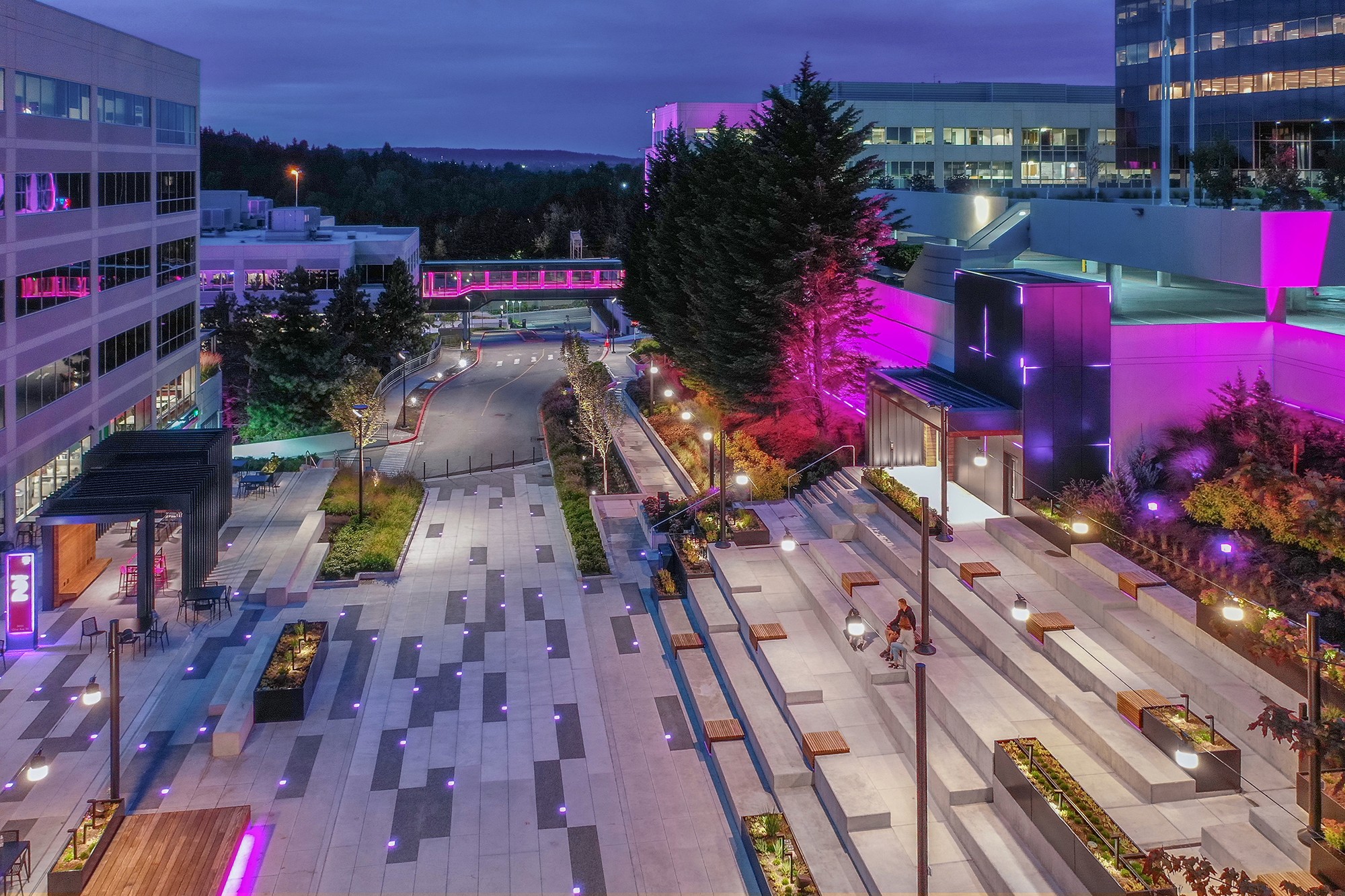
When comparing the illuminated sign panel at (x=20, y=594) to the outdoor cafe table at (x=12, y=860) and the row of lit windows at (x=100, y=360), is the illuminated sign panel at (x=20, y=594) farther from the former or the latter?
the row of lit windows at (x=100, y=360)

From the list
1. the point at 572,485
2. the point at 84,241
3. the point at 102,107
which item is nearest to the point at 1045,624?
the point at 572,485

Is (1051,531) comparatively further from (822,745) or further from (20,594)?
(20,594)

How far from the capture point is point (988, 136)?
70.4 m

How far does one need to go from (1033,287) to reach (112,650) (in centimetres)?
1898

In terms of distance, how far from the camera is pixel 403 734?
18.9 meters

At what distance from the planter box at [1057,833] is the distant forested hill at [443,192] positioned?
292 feet

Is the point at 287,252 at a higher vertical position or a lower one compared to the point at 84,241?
higher

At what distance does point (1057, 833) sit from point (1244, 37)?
51.2 meters

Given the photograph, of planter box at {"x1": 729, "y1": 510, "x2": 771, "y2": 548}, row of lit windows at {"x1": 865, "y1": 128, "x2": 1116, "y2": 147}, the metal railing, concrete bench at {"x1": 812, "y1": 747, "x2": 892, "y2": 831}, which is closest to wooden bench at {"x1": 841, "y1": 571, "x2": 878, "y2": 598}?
planter box at {"x1": 729, "y1": 510, "x2": 771, "y2": 548}

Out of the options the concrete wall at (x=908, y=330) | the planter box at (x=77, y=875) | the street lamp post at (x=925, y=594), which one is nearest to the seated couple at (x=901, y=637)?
the street lamp post at (x=925, y=594)

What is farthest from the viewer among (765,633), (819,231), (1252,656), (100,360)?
(100,360)

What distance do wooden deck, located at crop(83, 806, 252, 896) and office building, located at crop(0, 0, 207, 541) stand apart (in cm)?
1701

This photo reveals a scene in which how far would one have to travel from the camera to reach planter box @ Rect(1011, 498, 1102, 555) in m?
21.6

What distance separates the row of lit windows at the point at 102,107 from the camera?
1178 inches
